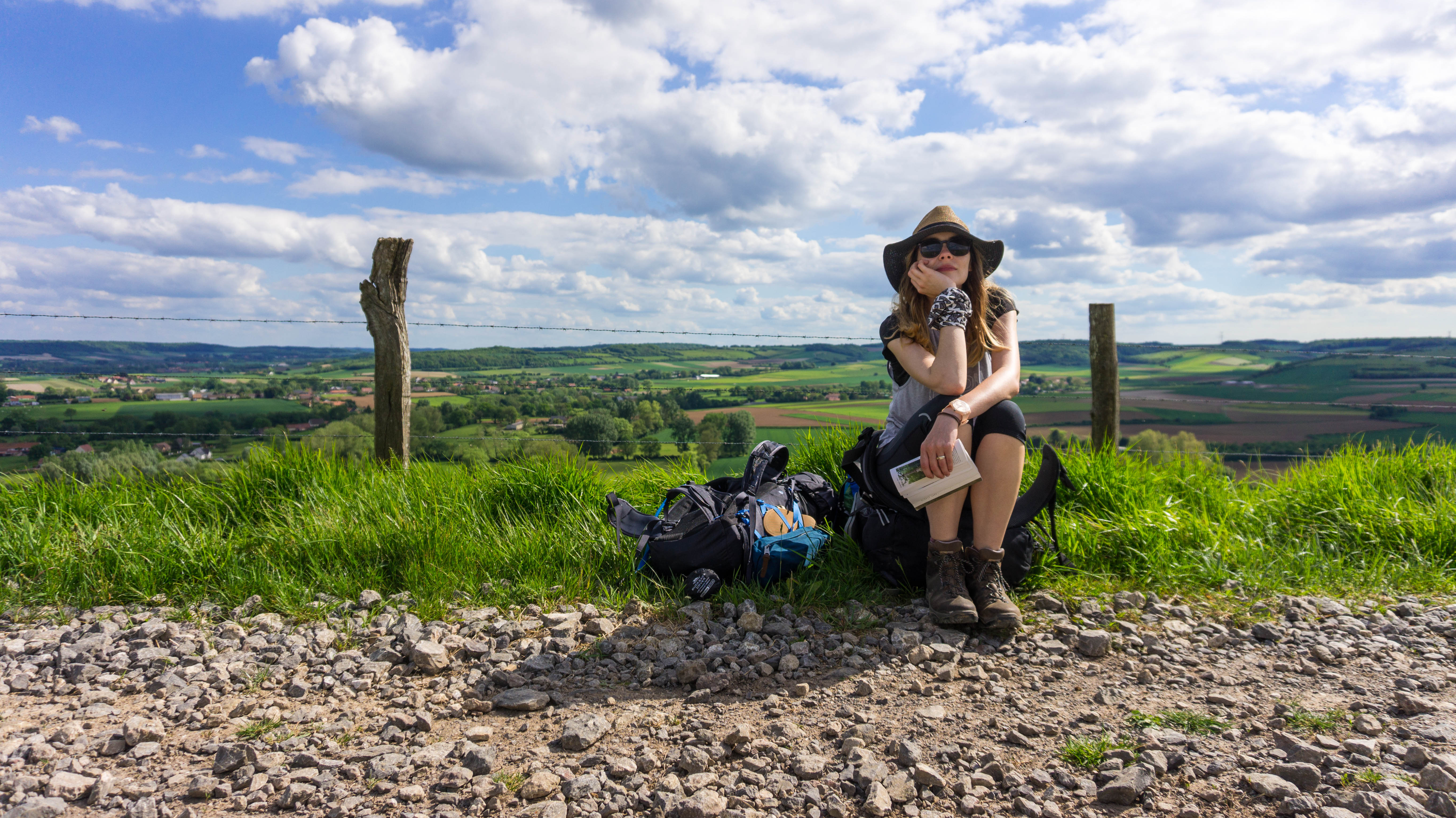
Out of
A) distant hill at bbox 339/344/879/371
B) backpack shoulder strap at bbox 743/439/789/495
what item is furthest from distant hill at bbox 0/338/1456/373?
backpack shoulder strap at bbox 743/439/789/495

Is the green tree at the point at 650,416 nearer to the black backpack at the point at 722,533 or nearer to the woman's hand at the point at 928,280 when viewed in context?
the black backpack at the point at 722,533

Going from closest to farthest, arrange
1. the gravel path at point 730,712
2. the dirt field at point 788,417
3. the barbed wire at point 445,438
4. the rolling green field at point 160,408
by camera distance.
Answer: the gravel path at point 730,712
the barbed wire at point 445,438
the dirt field at point 788,417
the rolling green field at point 160,408

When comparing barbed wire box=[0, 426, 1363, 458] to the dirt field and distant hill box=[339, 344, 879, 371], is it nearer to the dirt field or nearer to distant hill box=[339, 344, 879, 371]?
the dirt field

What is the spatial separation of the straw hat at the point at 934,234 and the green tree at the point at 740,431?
2.71 metres

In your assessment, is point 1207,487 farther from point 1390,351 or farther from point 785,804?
point 1390,351

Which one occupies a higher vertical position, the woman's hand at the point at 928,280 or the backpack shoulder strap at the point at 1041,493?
the woman's hand at the point at 928,280

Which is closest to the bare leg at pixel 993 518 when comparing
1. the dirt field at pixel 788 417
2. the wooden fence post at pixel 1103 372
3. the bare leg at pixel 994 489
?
the bare leg at pixel 994 489

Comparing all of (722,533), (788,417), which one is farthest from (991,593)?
(788,417)

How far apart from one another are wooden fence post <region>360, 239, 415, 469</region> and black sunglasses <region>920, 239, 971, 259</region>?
3.89 metres

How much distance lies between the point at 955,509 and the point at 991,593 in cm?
36

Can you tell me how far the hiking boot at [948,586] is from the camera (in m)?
2.79

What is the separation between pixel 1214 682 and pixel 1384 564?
1.94m

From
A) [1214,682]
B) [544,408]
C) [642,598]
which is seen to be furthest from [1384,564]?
[544,408]

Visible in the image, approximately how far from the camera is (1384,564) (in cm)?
356
